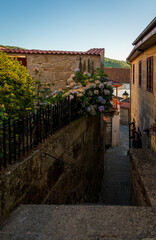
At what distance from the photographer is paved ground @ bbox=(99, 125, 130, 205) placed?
8.69 meters

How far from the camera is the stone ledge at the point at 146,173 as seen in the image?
140 inches

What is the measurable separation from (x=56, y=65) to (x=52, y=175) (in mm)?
5620

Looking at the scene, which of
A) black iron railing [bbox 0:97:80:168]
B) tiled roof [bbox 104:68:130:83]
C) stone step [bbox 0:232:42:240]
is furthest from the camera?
tiled roof [bbox 104:68:130:83]

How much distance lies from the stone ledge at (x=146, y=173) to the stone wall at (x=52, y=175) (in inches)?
57.5

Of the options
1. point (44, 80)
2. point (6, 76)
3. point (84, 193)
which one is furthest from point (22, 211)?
point (44, 80)

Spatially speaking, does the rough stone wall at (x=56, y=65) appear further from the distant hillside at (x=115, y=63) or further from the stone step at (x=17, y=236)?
the distant hillside at (x=115, y=63)

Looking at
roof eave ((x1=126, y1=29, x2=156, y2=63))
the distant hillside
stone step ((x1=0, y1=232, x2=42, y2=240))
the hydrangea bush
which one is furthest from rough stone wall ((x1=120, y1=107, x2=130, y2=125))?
the distant hillside

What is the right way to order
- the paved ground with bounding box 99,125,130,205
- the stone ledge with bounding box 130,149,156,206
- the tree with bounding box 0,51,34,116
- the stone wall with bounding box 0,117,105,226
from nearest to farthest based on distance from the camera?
the stone wall with bounding box 0,117,105,226 → the stone ledge with bounding box 130,149,156,206 → the tree with bounding box 0,51,34,116 → the paved ground with bounding box 99,125,130,205

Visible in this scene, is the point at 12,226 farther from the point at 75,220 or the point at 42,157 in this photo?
the point at 42,157

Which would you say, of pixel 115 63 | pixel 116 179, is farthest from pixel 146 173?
pixel 115 63

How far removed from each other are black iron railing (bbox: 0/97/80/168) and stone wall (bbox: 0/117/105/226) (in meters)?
0.15

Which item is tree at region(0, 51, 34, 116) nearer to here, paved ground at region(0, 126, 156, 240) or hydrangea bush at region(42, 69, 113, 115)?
hydrangea bush at region(42, 69, 113, 115)

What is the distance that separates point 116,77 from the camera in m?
33.7

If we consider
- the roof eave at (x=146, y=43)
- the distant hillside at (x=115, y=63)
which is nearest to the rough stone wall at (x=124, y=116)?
the roof eave at (x=146, y=43)
